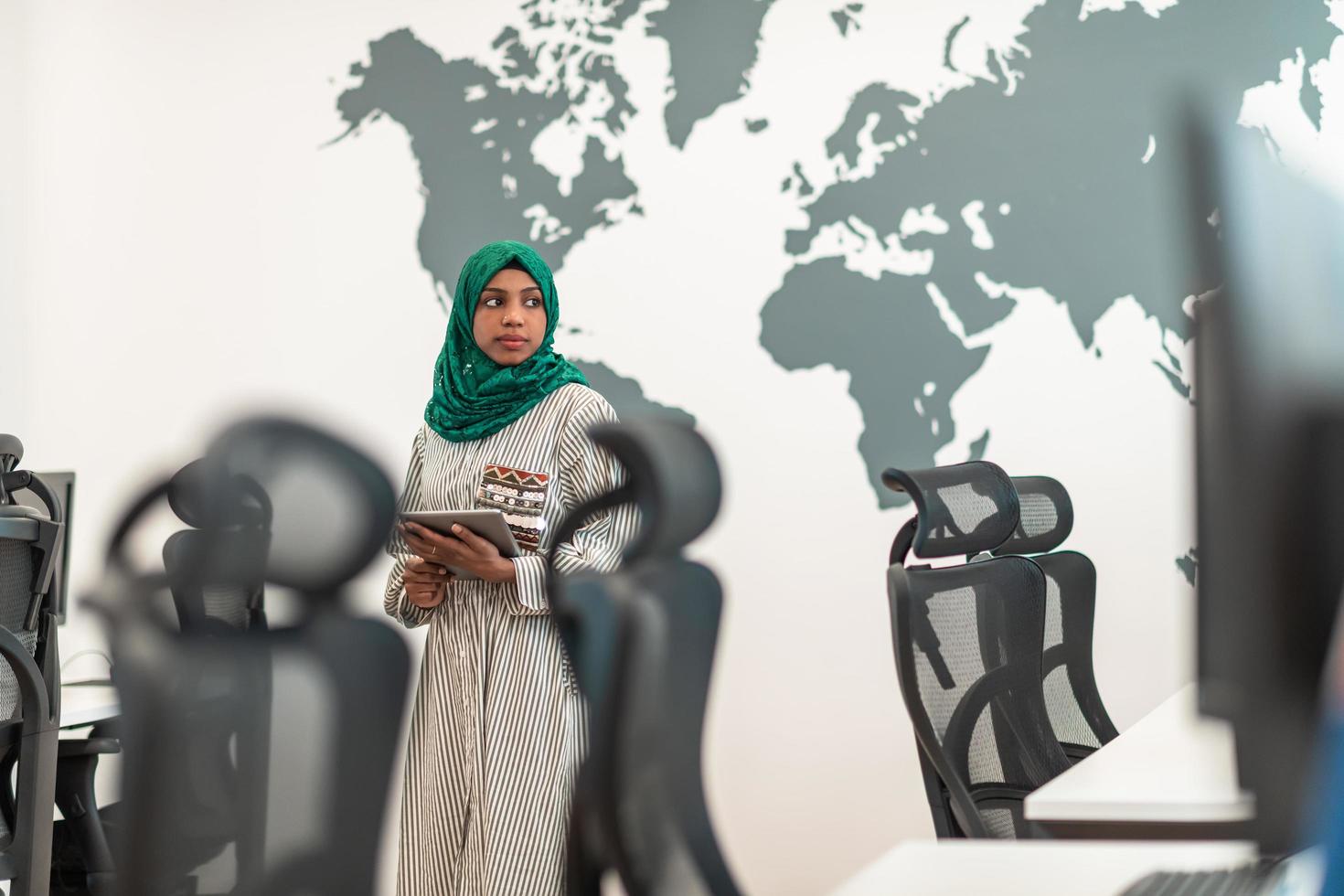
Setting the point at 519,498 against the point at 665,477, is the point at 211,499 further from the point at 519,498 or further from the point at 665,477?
the point at 519,498

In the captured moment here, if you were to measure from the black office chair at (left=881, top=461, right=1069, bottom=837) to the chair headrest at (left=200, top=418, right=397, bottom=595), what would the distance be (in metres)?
1.31

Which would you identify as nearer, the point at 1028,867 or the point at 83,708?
the point at 1028,867

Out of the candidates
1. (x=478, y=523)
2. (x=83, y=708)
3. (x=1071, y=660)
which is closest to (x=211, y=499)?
(x=478, y=523)

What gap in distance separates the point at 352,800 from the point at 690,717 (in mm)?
201

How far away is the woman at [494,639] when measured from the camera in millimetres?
1685

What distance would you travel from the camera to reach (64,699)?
265 centimetres

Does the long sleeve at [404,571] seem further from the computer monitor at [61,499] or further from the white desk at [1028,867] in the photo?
the computer monitor at [61,499]

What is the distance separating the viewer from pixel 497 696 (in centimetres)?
174

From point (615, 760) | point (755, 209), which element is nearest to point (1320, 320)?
point (615, 760)

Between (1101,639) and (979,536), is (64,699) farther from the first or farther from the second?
(1101,639)

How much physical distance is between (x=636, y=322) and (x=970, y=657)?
5.58ft

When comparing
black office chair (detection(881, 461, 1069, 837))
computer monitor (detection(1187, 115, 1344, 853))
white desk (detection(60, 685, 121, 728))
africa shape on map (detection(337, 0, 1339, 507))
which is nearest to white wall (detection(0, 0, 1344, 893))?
africa shape on map (detection(337, 0, 1339, 507))

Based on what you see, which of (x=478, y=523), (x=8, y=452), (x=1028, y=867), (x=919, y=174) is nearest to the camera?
(x=1028, y=867)

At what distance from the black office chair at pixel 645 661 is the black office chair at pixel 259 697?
11 centimetres
